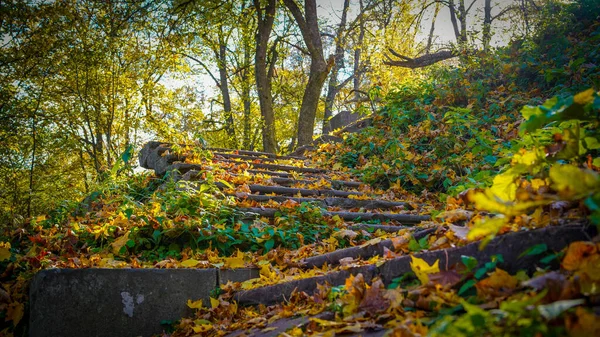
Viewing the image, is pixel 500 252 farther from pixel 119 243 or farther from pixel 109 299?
pixel 119 243

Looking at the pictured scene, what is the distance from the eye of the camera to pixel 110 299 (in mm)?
2188

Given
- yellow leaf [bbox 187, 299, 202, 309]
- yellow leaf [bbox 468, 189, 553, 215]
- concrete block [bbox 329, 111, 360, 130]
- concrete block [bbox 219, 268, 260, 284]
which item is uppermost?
concrete block [bbox 329, 111, 360, 130]

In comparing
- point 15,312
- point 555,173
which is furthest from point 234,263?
point 555,173

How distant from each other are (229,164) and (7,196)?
21.1 feet

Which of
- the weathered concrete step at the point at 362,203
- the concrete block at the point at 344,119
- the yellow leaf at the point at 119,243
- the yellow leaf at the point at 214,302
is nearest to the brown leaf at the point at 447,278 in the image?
the yellow leaf at the point at 214,302

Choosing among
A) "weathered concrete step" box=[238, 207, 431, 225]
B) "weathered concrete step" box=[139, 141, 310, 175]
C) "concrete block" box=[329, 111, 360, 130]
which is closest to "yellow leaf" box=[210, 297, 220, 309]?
"weathered concrete step" box=[238, 207, 431, 225]

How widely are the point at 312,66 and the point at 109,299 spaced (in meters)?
8.51

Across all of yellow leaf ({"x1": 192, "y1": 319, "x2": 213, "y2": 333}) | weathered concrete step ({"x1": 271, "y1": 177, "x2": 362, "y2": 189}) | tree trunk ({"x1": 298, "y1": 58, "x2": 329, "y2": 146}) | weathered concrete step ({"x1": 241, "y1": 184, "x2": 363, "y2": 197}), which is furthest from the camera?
tree trunk ({"x1": 298, "y1": 58, "x2": 329, "y2": 146})

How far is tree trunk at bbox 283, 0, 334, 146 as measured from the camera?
32.1ft

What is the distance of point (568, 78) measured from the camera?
5984 mm

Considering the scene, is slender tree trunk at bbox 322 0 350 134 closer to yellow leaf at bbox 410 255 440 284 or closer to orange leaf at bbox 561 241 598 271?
yellow leaf at bbox 410 255 440 284

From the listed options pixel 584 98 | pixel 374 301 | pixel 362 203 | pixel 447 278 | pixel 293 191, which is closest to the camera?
pixel 584 98

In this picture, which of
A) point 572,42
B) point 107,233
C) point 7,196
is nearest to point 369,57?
point 572,42

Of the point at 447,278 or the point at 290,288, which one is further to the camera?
the point at 290,288
